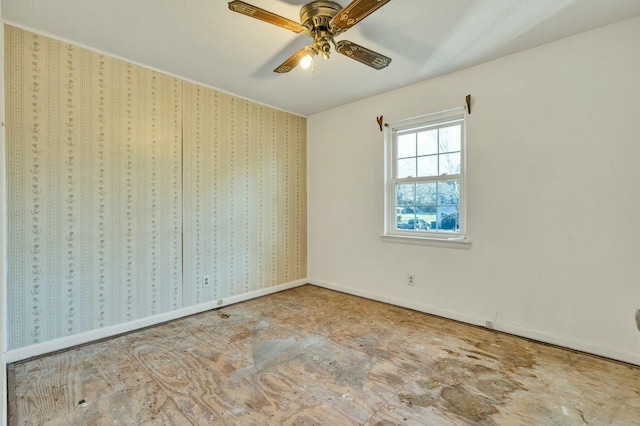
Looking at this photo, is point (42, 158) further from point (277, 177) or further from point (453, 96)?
point (453, 96)

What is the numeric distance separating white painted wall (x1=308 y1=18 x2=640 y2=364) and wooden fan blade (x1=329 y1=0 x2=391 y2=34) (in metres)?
1.25

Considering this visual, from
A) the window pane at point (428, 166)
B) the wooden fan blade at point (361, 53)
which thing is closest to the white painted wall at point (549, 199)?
the window pane at point (428, 166)

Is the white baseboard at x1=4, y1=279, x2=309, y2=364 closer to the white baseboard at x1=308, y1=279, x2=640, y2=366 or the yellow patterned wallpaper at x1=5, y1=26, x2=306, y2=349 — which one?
the yellow patterned wallpaper at x1=5, y1=26, x2=306, y2=349

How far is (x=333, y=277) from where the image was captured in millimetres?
4066

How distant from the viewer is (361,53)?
204 cm

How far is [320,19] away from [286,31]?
1.51 feet

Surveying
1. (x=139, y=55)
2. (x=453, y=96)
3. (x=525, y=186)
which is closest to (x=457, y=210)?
(x=525, y=186)

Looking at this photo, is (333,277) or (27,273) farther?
(333,277)

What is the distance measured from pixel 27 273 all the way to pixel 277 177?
2.53 metres

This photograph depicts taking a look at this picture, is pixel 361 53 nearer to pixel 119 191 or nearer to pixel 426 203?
pixel 426 203

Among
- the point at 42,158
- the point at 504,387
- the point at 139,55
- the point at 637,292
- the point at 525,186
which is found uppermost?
the point at 139,55

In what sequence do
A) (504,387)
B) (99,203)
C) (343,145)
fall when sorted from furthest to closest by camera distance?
(343,145) < (99,203) < (504,387)

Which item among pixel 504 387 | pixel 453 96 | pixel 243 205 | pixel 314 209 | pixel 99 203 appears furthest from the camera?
pixel 314 209

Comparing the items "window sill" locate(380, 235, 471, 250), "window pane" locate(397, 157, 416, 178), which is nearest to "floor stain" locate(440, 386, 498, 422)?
"window sill" locate(380, 235, 471, 250)
